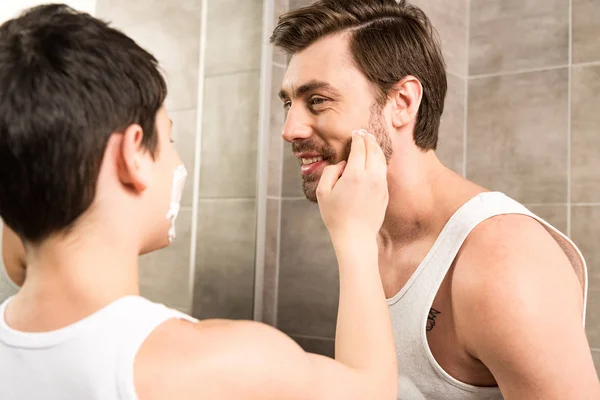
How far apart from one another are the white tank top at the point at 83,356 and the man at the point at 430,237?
→ 0.61 m

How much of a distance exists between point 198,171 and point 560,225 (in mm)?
1073

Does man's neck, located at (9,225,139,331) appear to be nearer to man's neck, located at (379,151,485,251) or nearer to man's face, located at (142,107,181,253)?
man's face, located at (142,107,181,253)

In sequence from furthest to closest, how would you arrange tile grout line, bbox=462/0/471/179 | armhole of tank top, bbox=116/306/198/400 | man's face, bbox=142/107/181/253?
tile grout line, bbox=462/0/471/179 → man's face, bbox=142/107/181/253 → armhole of tank top, bbox=116/306/198/400

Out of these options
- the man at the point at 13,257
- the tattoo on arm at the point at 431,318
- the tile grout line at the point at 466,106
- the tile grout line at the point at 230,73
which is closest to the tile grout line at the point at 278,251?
the tile grout line at the point at 230,73

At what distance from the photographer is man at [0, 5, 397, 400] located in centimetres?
64

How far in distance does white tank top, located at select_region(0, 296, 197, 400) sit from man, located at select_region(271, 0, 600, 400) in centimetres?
61

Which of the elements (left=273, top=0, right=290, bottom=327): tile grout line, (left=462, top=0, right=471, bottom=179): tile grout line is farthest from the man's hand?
(left=462, top=0, right=471, bottom=179): tile grout line

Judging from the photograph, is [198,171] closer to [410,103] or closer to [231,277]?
[231,277]

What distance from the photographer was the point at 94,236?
692 mm

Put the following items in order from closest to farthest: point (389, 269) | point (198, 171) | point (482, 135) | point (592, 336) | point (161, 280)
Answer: point (389, 269)
point (161, 280)
point (198, 171)
point (592, 336)
point (482, 135)

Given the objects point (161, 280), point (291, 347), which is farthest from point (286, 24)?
point (291, 347)

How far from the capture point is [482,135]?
2.27 metres

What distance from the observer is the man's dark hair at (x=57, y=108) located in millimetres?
648

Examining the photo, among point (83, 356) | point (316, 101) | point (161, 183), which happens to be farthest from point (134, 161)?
point (316, 101)
